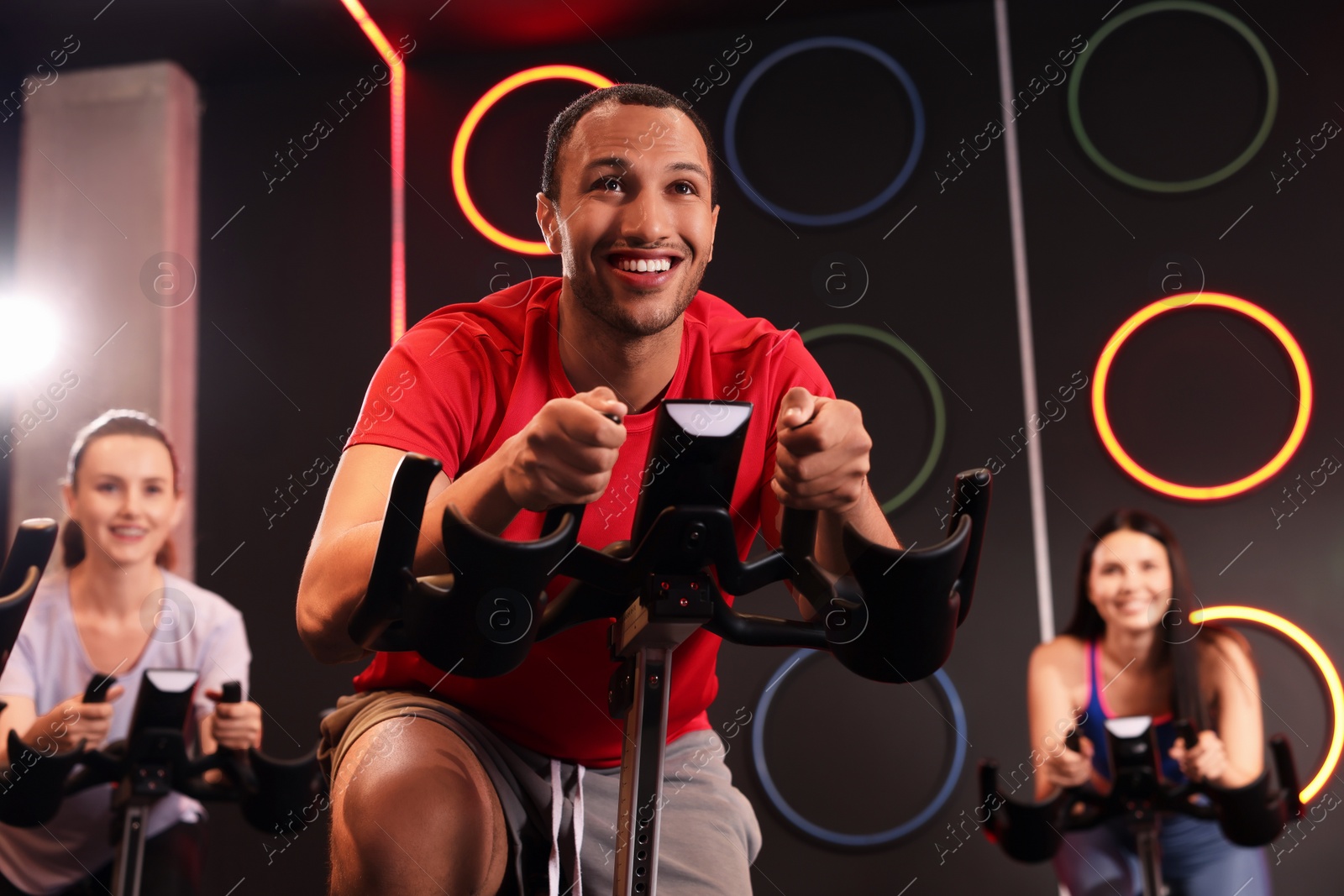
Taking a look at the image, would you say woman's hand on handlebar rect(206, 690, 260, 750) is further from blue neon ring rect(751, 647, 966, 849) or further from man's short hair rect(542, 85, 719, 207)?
man's short hair rect(542, 85, 719, 207)

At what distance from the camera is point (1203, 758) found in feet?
8.30

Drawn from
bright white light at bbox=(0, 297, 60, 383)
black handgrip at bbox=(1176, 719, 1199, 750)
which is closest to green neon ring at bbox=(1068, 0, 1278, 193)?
black handgrip at bbox=(1176, 719, 1199, 750)

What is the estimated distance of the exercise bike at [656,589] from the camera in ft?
2.80

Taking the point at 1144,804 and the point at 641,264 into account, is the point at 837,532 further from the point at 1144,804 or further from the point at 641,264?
the point at 1144,804

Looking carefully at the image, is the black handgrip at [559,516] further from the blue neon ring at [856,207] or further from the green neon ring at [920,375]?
the blue neon ring at [856,207]

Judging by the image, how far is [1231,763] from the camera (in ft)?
8.60

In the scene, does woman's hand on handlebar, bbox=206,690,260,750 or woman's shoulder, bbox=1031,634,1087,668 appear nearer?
woman's hand on handlebar, bbox=206,690,260,750

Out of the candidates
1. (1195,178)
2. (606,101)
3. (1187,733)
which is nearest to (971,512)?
(606,101)

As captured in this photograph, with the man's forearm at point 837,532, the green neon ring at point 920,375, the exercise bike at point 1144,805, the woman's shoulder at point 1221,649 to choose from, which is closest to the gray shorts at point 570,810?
the man's forearm at point 837,532

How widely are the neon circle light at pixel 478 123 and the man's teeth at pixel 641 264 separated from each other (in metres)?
1.73

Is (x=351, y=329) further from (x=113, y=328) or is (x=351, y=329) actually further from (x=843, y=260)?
(x=843, y=260)

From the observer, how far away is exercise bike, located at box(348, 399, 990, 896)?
2.80 feet

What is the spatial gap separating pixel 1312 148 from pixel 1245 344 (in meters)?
0.61

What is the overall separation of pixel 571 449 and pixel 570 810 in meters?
0.69
